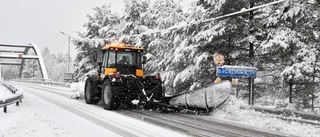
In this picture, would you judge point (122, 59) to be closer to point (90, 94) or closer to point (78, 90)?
point (90, 94)

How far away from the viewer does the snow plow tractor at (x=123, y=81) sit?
443 inches

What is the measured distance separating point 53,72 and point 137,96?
109 meters

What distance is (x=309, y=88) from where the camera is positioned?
40.7ft

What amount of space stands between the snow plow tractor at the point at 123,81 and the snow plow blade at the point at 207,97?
1069 mm

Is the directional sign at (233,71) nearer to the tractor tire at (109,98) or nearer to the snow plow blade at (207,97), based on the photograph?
the snow plow blade at (207,97)

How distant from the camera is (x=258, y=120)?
28.9ft

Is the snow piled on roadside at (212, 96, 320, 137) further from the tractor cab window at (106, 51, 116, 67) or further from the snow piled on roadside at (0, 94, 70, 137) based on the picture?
the snow piled on roadside at (0, 94, 70, 137)

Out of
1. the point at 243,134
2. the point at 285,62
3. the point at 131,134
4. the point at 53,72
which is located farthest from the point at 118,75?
the point at 53,72

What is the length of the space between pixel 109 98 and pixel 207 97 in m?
3.53

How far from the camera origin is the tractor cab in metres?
12.2

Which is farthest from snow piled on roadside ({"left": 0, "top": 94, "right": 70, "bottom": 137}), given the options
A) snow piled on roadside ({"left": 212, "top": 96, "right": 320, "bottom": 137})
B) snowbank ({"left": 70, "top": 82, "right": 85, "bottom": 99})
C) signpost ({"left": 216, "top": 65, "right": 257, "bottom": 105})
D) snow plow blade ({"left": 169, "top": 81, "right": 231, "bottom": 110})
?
snowbank ({"left": 70, "top": 82, "right": 85, "bottom": 99})

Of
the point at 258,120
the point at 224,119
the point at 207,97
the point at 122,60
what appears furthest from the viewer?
the point at 122,60

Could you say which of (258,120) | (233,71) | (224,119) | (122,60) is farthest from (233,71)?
(122,60)

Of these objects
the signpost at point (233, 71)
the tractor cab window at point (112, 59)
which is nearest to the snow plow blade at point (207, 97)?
the signpost at point (233, 71)
